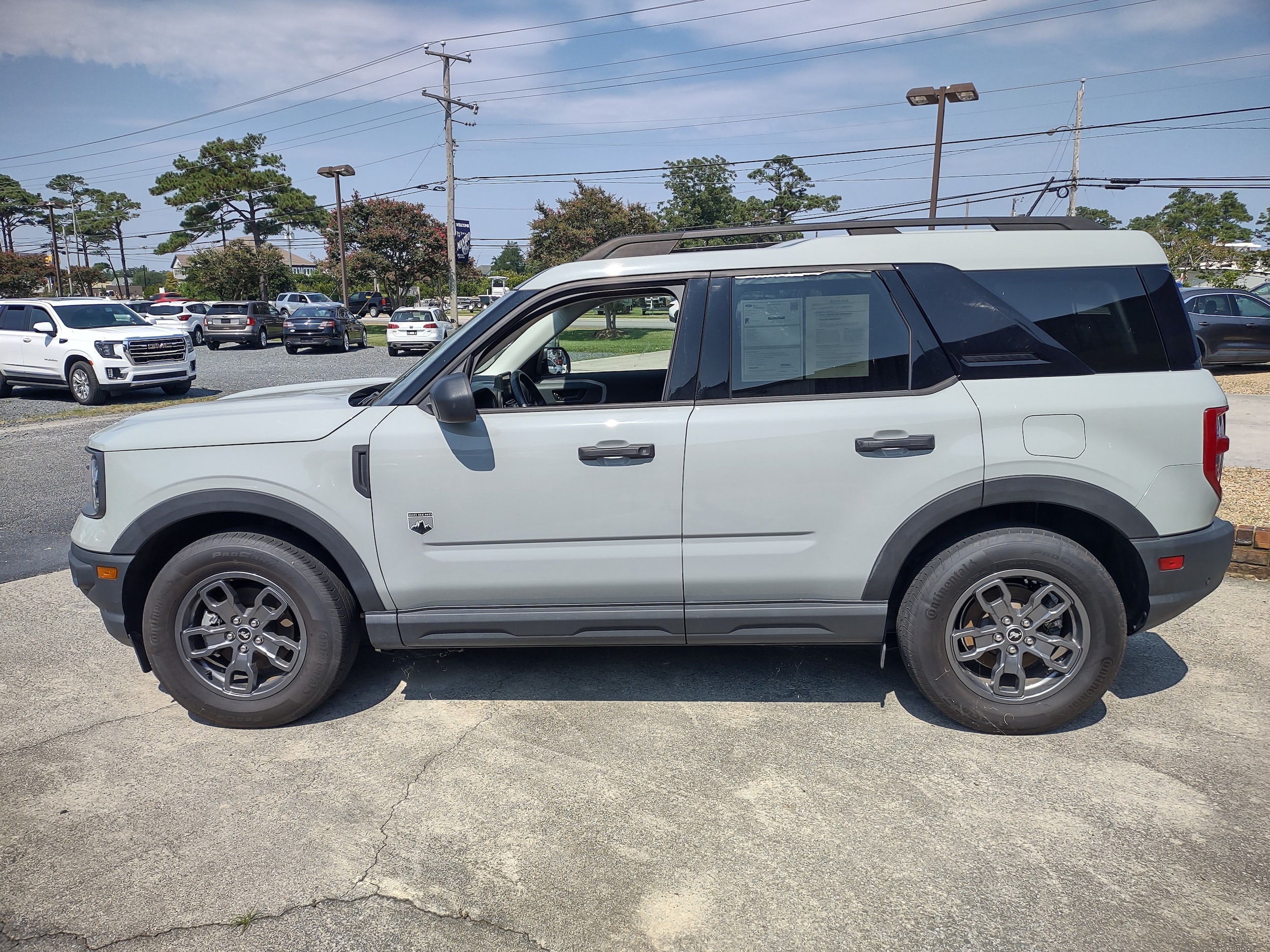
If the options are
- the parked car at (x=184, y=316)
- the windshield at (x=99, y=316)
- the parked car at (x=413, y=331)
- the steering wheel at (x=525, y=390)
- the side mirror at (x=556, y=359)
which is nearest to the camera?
the steering wheel at (x=525, y=390)

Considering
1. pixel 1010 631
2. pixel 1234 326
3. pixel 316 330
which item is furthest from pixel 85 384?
pixel 1234 326

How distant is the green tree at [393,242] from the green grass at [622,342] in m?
42.5

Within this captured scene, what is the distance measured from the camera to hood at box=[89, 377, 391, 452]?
357 centimetres

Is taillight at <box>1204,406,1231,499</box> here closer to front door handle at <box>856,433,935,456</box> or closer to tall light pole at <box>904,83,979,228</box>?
front door handle at <box>856,433,935,456</box>

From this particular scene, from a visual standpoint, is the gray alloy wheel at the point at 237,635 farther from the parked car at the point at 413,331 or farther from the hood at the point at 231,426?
the parked car at the point at 413,331

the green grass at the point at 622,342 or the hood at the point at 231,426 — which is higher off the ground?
the green grass at the point at 622,342

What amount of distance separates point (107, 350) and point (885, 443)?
624 inches

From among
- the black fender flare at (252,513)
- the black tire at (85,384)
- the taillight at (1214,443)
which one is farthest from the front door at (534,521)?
the black tire at (85,384)

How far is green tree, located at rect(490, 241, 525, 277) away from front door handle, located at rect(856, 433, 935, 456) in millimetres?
108426

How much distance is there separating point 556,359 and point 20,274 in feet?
277

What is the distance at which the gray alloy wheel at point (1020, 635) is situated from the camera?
345 centimetres

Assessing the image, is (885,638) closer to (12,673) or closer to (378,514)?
(378,514)

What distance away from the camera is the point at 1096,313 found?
345 centimetres

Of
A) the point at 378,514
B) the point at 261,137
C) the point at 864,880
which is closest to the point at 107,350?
the point at 378,514
